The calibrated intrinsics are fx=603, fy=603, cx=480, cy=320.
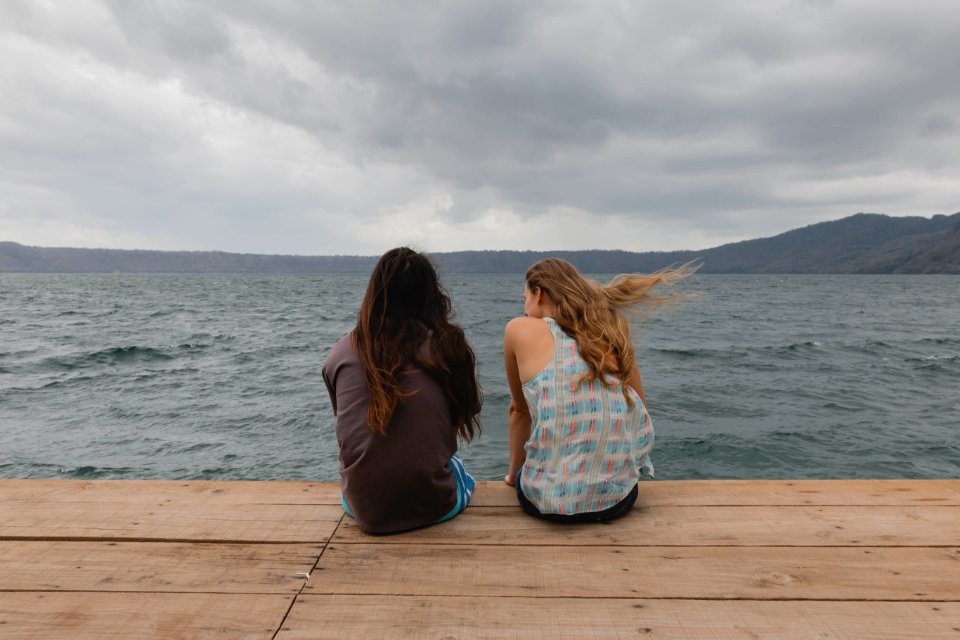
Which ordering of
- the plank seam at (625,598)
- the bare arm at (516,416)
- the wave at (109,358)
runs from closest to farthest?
the plank seam at (625,598)
the bare arm at (516,416)
the wave at (109,358)

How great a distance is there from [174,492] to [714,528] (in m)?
2.67

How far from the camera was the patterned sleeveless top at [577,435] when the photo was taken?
2.62 m

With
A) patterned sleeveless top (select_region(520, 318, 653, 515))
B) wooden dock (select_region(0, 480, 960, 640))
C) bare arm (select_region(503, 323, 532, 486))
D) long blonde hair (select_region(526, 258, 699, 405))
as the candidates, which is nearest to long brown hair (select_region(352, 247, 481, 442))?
bare arm (select_region(503, 323, 532, 486))

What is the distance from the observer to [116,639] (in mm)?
1930

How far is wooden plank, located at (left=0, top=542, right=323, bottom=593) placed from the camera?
2242 mm

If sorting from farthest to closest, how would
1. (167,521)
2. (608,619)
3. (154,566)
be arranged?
(167,521) → (154,566) → (608,619)

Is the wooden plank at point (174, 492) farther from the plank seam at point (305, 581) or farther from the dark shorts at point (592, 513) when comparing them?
the dark shorts at point (592, 513)

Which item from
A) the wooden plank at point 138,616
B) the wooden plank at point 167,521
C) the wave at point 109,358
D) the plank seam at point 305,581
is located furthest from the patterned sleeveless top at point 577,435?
the wave at point 109,358

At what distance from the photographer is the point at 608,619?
200cm

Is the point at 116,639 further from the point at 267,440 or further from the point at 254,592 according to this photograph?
the point at 267,440

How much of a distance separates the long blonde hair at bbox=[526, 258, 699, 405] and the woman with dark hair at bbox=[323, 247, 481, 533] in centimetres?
50

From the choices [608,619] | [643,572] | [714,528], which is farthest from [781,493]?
[608,619]

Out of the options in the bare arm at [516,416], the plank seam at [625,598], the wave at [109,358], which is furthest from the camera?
the wave at [109,358]

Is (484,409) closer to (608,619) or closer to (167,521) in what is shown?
(167,521)
